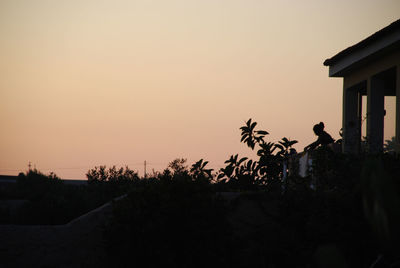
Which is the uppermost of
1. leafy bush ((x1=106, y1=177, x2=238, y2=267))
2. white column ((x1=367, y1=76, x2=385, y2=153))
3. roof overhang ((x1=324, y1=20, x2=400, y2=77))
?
roof overhang ((x1=324, y1=20, x2=400, y2=77))

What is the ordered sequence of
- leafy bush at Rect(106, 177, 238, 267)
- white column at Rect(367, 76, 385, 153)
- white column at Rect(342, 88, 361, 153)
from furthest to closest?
white column at Rect(342, 88, 361, 153) < white column at Rect(367, 76, 385, 153) < leafy bush at Rect(106, 177, 238, 267)

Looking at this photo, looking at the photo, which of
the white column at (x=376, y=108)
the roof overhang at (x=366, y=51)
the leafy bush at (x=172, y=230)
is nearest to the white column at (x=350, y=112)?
the roof overhang at (x=366, y=51)

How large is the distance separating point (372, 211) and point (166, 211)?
5960 millimetres

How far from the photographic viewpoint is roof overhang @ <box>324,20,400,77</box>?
35.2ft

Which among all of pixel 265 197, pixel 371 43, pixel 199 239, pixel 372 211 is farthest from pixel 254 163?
pixel 372 211

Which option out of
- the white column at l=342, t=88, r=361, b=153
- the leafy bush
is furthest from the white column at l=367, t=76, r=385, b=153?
the leafy bush

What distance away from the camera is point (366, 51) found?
1196 cm

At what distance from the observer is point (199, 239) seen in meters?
9.49

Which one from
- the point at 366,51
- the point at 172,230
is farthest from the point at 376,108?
the point at 172,230

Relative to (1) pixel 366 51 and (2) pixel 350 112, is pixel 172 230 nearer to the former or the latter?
(1) pixel 366 51

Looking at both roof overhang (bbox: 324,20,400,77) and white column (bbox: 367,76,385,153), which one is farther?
white column (bbox: 367,76,385,153)

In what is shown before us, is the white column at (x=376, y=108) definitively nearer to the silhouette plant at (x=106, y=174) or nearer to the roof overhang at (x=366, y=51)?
the roof overhang at (x=366, y=51)

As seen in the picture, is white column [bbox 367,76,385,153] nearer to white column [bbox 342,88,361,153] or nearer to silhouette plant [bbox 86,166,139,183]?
white column [bbox 342,88,361,153]

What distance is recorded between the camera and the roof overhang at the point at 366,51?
10.7 m
